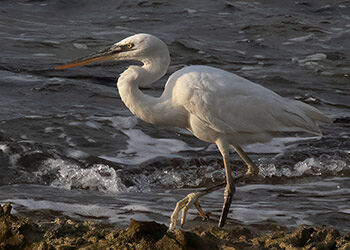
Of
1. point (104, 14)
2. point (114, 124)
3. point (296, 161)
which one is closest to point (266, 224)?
point (296, 161)

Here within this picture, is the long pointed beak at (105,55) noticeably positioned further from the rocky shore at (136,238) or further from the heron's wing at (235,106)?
the rocky shore at (136,238)

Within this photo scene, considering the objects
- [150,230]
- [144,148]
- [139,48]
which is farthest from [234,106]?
[144,148]

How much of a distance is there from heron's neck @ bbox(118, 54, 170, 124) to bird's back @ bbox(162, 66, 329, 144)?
129 millimetres

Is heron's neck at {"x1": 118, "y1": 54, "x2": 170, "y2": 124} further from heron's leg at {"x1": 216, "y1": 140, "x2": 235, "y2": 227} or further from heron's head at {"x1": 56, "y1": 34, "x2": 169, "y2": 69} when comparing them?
heron's leg at {"x1": 216, "y1": 140, "x2": 235, "y2": 227}

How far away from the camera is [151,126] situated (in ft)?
27.9

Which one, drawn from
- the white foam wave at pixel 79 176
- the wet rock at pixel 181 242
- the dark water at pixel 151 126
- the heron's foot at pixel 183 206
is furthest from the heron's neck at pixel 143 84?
the wet rock at pixel 181 242

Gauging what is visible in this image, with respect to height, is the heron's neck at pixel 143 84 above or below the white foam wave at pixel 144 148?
above

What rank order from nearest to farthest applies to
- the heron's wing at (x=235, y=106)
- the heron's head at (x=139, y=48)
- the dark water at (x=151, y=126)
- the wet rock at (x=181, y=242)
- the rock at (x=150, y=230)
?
the wet rock at (x=181, y=242) < the rock at (x=150, y=230) < the heron's wing at (x=235, y=106) < the heron's head at (x=139, y=48) < the dark water at (x=151, y=126)

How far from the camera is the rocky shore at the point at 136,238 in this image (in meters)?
3.56

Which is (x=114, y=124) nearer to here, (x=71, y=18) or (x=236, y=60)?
(x=236, y=60)

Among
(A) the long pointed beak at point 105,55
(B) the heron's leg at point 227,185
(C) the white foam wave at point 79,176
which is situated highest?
(A) the long pointed beak at point 105,55

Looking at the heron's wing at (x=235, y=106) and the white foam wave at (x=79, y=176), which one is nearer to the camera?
the heron's wing at (x=235, y=106)

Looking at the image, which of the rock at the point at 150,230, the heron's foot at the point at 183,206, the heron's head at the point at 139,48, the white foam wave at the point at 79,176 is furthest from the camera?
the white foam wave at the point at 79,176

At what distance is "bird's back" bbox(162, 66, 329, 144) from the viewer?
16.5ft
